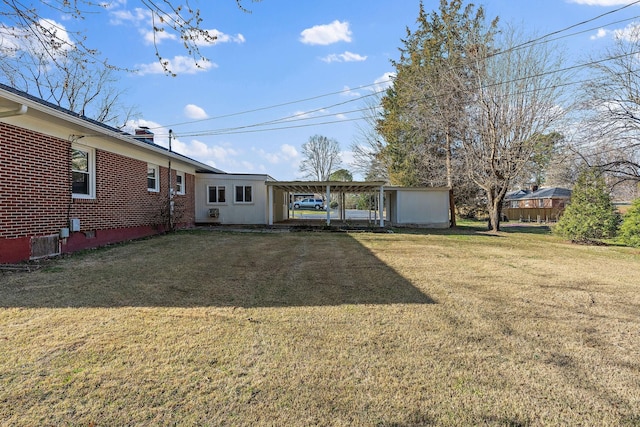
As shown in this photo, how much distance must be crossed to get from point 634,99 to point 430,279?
12655 millimetres

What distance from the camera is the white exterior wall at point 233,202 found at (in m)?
16.1

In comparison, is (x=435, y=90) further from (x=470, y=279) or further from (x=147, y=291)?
(x=147, y=291)

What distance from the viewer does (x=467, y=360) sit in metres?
2.79

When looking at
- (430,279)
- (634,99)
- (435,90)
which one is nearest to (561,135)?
(634,99)

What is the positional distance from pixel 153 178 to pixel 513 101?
14940 mm

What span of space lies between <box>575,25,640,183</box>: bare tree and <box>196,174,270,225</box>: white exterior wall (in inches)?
542

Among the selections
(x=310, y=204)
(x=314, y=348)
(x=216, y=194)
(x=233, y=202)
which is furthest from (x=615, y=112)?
(x=310, y=204)

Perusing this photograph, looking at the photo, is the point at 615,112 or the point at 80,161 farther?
the point at 615,112

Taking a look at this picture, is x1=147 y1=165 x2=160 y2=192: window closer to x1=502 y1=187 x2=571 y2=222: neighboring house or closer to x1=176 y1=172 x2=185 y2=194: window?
x1=176 y1=172 x2=185 y2=194: window

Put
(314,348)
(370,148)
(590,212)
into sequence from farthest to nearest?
1. (370,148)
2. (590,212)
3. (314,348)

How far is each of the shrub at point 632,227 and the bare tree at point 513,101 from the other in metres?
4.44

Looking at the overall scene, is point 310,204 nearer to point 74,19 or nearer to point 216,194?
point 216,194

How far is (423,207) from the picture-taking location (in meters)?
18.0

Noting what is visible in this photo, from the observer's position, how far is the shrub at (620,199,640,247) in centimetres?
1055
